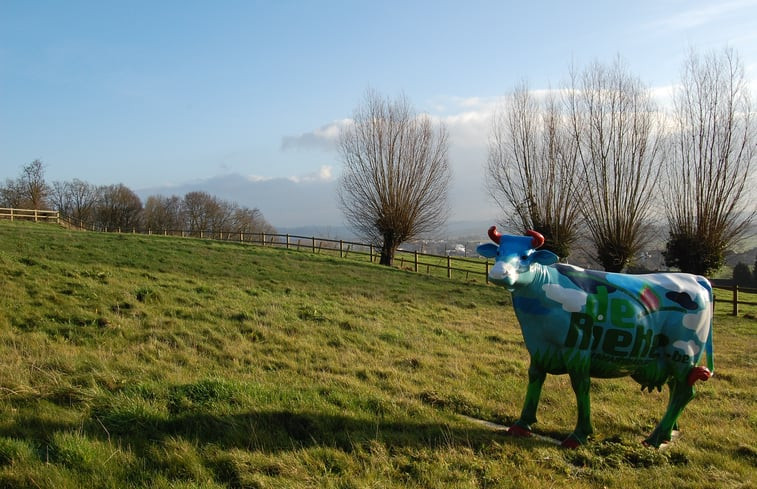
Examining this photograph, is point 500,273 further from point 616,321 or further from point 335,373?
point 335,373

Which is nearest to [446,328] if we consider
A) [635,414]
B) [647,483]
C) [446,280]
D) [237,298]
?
[237,298]

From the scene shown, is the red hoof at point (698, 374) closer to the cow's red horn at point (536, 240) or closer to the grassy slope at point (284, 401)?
the grassy slope at point (284, 401)

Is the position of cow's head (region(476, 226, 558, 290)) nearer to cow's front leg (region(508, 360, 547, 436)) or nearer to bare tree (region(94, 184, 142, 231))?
cow's front leg (region(508, 360, 547, 436))

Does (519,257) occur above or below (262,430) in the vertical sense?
above

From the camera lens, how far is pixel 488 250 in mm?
5410

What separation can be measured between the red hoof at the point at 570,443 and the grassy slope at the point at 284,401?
0.13 meters

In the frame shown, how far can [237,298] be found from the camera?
38.2 ft

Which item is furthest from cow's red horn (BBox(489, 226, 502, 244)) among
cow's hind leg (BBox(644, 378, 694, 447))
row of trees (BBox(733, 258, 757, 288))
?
row of trees (BBox(733, 258, 757, 288))

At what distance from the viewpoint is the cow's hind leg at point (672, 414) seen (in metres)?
5.25

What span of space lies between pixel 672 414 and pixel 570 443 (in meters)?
1.20

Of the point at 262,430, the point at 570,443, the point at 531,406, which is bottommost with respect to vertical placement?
the point at 570,443

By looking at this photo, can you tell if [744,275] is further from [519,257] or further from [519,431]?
[519,257]

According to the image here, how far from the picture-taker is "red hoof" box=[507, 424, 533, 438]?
5289mm

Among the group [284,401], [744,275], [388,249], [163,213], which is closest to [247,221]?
[163,213]
